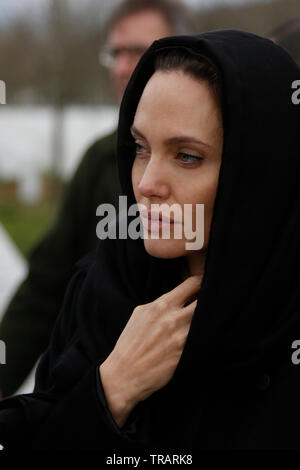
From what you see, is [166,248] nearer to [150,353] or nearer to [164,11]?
[150,353]

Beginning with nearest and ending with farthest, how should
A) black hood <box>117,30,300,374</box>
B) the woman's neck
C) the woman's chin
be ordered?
black hood <box>117,30,300,374</box> → the woman's chin → the woman's neck

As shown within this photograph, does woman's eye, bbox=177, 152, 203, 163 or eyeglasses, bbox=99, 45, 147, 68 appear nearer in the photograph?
woman's eye, bbox=177, 152, 203, 163

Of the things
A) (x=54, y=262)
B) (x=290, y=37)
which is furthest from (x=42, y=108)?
(x=290, y=37)

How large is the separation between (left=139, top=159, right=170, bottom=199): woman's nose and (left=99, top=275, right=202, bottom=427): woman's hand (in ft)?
0.87

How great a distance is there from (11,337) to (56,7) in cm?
823

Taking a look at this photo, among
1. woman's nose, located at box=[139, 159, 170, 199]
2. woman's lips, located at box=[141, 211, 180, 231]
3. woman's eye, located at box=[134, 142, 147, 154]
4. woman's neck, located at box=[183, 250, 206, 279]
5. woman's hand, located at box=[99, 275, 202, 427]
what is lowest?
woman's hand, located at box=[99, 275, 202, 427]

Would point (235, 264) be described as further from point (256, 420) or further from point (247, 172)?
point (256, 420)

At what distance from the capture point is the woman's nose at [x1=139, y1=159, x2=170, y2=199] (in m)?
1.92

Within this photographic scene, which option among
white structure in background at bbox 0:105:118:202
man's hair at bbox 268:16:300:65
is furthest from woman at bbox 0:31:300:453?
white structure in background at bbox 0:105:118:202

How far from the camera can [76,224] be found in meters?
3.46

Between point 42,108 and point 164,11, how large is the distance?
9656mm

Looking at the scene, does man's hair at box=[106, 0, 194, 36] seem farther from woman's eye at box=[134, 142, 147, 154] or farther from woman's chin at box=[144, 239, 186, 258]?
woman's chin at box=[144, 239, 186, 258]

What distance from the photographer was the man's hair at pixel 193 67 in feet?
6.20

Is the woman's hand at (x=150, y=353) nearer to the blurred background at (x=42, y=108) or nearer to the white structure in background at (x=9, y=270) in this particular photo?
the white structure in background at (x=9, y=270)
